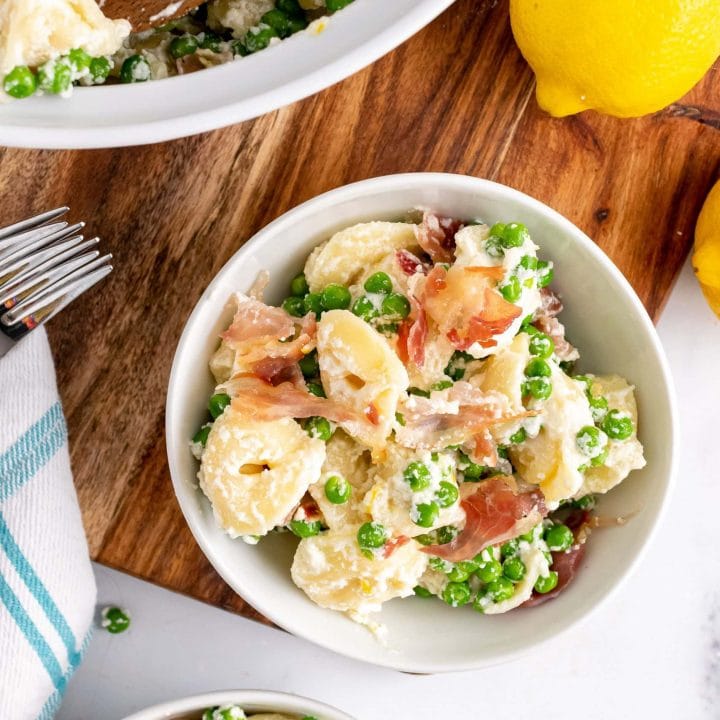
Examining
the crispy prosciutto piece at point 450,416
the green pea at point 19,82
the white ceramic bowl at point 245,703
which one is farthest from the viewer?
the white ceramic bowl at point 245,703

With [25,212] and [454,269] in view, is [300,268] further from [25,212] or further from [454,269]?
[25,212]

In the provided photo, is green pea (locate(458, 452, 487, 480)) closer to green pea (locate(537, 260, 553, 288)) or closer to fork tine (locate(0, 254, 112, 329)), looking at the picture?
green pea (locate(537, 260, 553, 288))

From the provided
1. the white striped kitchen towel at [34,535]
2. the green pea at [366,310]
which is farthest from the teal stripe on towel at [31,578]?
the green pea at [366,310]

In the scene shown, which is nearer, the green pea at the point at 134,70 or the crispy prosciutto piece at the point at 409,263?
the green pea at the point at 134,70

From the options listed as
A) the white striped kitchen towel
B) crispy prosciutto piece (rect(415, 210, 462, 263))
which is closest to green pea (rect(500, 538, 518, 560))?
crispy prosciutto piece (rect(415, 210, 462, 263))

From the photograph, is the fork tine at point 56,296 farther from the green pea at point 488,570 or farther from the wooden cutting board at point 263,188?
the green pea at point 488,570

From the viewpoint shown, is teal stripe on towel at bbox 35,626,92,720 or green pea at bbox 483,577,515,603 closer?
green pea at bbox 483,577,515,603

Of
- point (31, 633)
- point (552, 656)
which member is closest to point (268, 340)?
point (31, 633)
